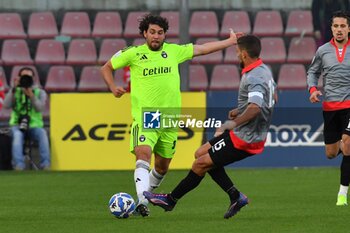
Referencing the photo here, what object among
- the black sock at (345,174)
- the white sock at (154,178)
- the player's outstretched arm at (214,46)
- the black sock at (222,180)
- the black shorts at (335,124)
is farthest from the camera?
the black shorts at (335,124)

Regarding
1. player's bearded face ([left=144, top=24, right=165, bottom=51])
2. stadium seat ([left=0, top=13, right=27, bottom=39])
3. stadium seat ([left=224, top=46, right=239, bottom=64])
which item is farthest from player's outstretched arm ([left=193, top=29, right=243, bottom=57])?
stadium seat ([left=0, top=13, right=27, bottom=39])

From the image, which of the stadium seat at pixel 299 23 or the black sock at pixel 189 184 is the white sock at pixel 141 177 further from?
the stadium seat at pixel 299 23

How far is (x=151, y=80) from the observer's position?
10.8m

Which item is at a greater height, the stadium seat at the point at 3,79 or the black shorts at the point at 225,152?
the black shorts at the point at 225,152

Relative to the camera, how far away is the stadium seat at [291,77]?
2059 centimetres

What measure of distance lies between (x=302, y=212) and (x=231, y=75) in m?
10.2

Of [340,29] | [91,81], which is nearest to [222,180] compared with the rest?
[340,29]

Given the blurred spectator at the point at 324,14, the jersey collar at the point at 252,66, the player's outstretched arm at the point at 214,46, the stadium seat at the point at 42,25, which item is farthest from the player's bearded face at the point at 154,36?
the stadium seat at the point at 42,25

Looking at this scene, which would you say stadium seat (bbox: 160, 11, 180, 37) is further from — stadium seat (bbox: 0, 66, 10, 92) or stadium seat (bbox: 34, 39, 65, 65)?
stadium seat (bbox: 0, 66, 10, 92)

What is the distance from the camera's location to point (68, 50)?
69.9ft

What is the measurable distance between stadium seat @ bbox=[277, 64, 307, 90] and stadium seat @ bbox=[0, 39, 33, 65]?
4.89 meters

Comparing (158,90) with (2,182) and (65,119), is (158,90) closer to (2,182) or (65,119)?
(2,182)

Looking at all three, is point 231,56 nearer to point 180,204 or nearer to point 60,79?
point 60,79

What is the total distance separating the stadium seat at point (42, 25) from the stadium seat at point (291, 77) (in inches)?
180
